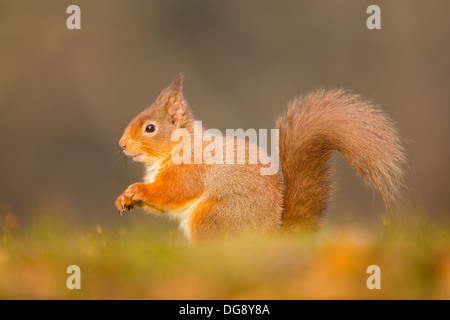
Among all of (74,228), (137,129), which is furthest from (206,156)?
(74,228)

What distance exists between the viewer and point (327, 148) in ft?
11.1

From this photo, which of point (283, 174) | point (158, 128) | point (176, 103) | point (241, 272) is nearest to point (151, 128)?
point (158, 128)

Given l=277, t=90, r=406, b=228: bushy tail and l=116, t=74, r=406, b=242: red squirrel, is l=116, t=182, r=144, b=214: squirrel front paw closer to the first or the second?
l=116, t=74, r=406, b=242: red squirrel

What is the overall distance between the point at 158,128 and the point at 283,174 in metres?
0.76

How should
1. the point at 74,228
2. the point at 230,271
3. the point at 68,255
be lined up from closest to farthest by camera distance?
the point at 230,271 → the point at 68,255 → the point at 74,228

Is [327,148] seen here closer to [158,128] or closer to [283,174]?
[283,174]

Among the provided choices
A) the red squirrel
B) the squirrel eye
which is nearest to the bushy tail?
the red squirrel

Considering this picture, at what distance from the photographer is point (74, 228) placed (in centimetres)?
356

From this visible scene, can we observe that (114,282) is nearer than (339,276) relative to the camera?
No

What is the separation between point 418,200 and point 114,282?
7.16 feet

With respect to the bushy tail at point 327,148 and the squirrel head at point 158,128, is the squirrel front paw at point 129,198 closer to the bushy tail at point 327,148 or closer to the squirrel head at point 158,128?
the squirrel head at point 158,128

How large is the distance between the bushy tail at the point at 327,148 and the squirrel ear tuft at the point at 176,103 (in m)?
0.57

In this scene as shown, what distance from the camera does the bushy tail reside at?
3146 mm

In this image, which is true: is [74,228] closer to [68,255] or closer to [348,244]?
[68,255]
